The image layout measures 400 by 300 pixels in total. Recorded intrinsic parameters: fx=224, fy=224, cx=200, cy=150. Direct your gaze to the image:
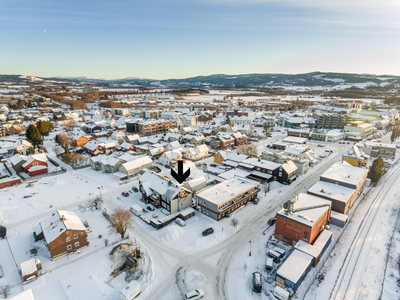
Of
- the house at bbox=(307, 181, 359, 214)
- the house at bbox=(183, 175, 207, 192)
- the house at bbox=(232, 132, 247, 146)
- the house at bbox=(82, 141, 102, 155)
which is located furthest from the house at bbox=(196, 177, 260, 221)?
the house at bbox=(82, 141, 102, 155)

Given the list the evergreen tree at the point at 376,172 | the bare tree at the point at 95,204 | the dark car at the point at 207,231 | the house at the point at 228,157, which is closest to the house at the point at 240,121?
the house at the point at 228,157

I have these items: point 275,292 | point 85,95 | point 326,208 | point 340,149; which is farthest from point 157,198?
point 85,95

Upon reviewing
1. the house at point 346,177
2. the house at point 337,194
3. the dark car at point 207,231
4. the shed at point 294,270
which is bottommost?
the dark car at point 207,231

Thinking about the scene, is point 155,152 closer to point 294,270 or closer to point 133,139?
point 133,139

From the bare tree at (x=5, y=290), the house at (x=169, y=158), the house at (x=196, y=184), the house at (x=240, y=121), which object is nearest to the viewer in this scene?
the bare tree at (x=5, y=290)

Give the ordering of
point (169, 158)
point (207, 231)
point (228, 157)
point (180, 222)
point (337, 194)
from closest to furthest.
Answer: point (207, 231) < point (180, 222) < point (337, 194) < point (169, 158) < point (228, 157)

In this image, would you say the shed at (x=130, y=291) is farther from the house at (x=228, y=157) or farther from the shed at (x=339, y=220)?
the house at (x=228, y=157)

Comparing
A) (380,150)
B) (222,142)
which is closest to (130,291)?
(222,142)
